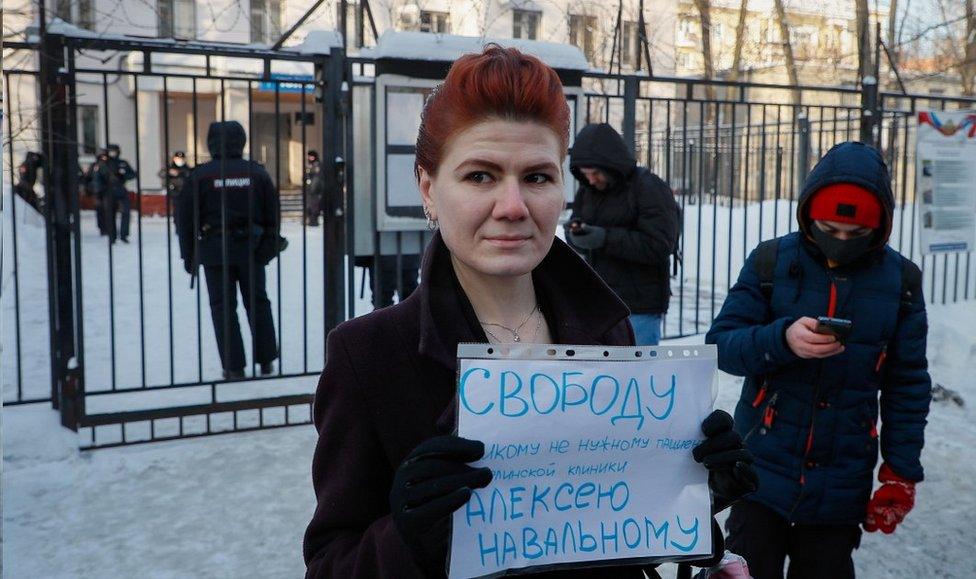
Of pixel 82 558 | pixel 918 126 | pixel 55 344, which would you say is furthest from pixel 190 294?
pixel 918 126

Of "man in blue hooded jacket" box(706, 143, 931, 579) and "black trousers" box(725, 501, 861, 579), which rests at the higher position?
"man in blue hooded jacket" box(706, 143, 931, 579)

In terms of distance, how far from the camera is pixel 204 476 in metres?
5.03

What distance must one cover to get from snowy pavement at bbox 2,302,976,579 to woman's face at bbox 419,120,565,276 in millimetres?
2841

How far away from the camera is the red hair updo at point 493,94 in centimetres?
148

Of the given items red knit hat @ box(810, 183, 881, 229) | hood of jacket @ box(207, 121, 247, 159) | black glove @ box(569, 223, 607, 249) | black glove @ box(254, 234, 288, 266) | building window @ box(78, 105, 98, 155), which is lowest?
black glove @ box(254, 234, 288, 266)

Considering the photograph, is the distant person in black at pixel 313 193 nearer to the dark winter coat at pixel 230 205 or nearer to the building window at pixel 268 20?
the building window at pixel 268 20

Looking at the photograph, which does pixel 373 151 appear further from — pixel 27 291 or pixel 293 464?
pixel 27 291

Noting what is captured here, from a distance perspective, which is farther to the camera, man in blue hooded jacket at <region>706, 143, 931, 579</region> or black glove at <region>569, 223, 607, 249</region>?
black glove at <region>569, 223, 607, 249</region>

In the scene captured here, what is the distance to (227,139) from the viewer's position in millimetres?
6180

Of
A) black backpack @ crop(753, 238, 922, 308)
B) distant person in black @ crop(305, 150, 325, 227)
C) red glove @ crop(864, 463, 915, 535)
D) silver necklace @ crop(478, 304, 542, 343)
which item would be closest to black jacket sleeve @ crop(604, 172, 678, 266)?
black backpack @ crop(753, 238, 922, 308)

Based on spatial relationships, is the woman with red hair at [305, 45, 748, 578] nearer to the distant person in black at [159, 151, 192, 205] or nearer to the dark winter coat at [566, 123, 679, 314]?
the dark winter coat at [566, 123, 679, 314]

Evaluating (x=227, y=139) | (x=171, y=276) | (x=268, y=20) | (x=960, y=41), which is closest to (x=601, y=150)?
(x=227, y=139)

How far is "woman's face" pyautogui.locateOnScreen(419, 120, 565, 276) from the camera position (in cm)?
149

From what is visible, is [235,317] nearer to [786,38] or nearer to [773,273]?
[773,273]
